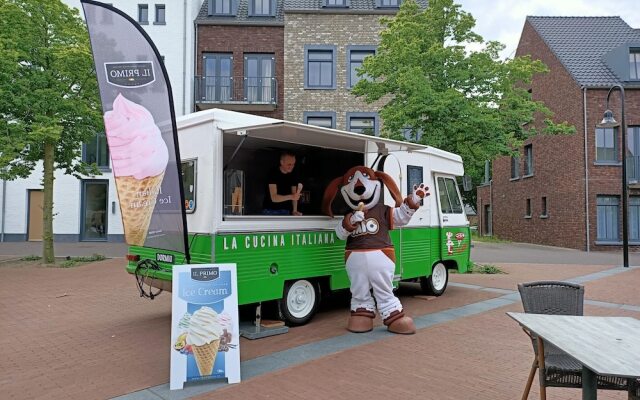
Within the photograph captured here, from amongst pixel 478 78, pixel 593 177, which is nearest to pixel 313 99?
pixel 478 78

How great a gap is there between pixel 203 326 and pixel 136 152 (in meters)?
1.93

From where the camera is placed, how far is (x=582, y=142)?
21359mm

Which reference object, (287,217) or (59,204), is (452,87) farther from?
(59,204)

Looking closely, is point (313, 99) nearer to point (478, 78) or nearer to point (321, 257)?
point (478, 78)

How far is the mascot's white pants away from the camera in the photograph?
624cm

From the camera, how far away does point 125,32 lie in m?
4.82

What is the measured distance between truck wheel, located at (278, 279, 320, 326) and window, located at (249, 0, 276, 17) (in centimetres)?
1896

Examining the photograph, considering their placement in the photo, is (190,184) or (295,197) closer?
(190,184)

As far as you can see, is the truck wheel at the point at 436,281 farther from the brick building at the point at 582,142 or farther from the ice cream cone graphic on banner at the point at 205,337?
the brick building at the point at 582,142

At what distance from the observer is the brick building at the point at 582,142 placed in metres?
21.3

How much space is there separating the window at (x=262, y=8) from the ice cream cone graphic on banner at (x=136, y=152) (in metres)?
19.5

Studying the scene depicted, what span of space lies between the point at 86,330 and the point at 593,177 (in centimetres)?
2140

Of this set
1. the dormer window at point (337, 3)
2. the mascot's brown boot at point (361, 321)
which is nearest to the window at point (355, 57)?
the dormer window at point (337, 3)

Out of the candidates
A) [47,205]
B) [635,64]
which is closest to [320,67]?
[47,205]
